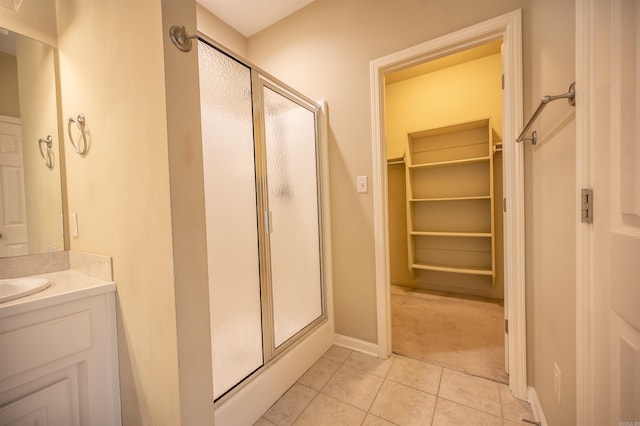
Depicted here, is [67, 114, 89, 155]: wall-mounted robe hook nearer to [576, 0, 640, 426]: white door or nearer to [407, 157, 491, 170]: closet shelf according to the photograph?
[576, 0, 640, 426]: white door

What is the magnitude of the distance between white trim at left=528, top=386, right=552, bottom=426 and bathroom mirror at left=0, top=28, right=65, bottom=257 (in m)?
2.51

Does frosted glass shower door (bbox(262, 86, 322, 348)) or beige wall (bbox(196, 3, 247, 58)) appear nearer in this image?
frosted glass shower door (bbox(262, 86, 322, 348))

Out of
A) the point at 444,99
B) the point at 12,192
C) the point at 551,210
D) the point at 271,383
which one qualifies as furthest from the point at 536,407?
the point at 444,99

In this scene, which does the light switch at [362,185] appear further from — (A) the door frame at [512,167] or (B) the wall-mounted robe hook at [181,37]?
(B) the wall-mounted robe hook at [181,37]

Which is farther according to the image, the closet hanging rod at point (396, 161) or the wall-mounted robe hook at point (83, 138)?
the closet hanging rod at point (396, 161)

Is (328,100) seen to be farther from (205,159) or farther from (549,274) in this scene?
(549,274)

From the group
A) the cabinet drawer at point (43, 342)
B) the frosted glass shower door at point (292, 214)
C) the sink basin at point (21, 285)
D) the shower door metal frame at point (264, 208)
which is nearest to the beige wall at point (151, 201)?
the cabinet drawer at point (43, 342)

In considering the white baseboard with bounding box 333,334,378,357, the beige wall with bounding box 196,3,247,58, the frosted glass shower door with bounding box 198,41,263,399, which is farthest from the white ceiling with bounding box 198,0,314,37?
the white baseboard with bounding box 333,334,378,357

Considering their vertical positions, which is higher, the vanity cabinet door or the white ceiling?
the white ceiling

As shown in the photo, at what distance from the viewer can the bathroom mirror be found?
1.10 m

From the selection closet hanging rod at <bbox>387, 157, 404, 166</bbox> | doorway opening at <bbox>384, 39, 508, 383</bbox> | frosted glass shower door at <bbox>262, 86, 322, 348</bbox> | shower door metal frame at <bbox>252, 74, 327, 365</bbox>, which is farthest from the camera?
closet hanging rod at <bbox>387, 157, 404, 166</bbox>

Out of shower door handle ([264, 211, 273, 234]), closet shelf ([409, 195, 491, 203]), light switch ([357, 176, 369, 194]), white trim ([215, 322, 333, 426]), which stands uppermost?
light switch ([357, 176, 369, 194])

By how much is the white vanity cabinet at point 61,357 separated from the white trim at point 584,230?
1664 millimetres

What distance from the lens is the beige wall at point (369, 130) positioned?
0.89 m
